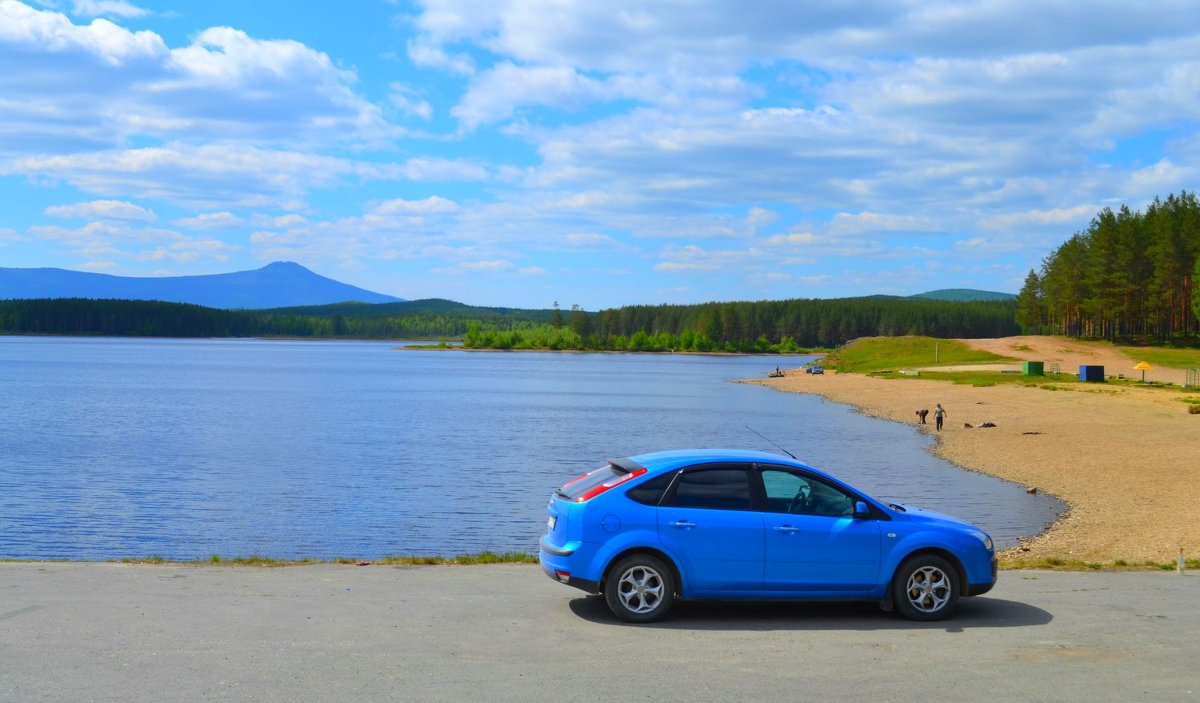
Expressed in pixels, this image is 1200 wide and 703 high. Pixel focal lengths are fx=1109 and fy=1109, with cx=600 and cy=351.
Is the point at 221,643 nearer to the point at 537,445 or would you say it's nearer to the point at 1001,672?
the point at 1001,672

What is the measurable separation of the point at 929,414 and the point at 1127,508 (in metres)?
40.1

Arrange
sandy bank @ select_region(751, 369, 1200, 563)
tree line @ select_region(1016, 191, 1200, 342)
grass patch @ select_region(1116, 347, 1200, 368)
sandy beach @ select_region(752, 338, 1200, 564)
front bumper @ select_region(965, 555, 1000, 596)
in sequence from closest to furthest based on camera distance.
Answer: front bumper @ select_region(965, 555, 1000, 596) < sandy beach @ select_region(752, 338, 1200, 564) < sandy bank @ select_region(751, 369, 1200, 563) < grass patch @ select_region(1116, 347, 1200, 368) < tree line @ select_region(1016, 191, 1200, 342)

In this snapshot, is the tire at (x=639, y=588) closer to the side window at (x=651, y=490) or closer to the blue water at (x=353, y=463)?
the side window at (x=651, y=490)

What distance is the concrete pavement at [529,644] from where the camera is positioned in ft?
29.2

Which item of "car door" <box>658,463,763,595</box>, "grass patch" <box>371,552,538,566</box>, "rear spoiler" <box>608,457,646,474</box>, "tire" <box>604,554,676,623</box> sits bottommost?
"grass patch" <box>371,552,538,566</box>

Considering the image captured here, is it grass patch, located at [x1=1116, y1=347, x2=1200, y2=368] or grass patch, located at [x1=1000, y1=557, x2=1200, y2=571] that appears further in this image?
grass patch, located at [x1=1116, y1=347, x2=1200, y2=368]

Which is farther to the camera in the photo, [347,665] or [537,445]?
[537,445]

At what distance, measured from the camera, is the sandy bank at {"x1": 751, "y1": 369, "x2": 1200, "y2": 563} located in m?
22.8

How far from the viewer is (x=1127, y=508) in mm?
27875

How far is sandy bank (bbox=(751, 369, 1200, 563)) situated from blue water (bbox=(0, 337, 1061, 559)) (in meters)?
1.73

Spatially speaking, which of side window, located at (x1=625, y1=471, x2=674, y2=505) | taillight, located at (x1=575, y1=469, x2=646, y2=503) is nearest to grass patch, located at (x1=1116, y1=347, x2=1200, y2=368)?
side window, located at (x1=625, y1=471, x2=674, y2=505)

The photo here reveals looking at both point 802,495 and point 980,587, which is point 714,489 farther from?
point 980,587

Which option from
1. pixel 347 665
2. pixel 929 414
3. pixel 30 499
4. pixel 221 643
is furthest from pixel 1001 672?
pixel 929 414

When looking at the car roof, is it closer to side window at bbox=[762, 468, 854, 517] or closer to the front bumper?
side window at bbox=[762, 468, 854, 517]
